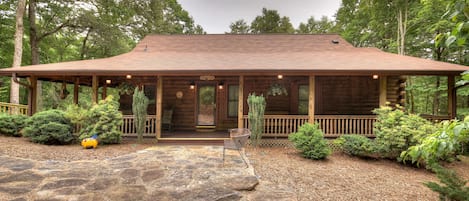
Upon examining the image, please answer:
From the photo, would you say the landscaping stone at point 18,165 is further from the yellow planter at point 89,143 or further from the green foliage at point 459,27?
the green foliage at point 459,27

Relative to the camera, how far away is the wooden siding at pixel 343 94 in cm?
872

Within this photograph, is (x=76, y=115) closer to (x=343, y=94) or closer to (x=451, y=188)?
(x=451, y=188)

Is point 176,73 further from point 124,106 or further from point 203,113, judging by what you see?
point 124,106

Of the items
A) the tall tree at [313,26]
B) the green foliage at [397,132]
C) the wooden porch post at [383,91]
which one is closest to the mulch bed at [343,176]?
the green foliage at [397,132]

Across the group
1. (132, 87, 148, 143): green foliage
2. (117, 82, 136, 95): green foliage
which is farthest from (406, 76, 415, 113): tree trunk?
(117, 82, 136, 95): green foliage

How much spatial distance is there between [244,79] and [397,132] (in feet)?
17.7

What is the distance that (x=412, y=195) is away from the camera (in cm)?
383

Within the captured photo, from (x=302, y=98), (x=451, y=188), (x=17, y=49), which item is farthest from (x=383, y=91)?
(x=17, y=49)

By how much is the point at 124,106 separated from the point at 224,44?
5416mm

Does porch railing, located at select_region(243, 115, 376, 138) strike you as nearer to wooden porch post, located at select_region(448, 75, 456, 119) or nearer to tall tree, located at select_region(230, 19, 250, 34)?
wooden porch post, located at select_region(448, 75, 456, 119)

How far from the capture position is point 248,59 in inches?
323

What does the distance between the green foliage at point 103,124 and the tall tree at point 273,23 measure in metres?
18.5

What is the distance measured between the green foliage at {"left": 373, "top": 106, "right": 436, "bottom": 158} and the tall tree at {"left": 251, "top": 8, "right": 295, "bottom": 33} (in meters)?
17.2

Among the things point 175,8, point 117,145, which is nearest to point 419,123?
point 117,145
